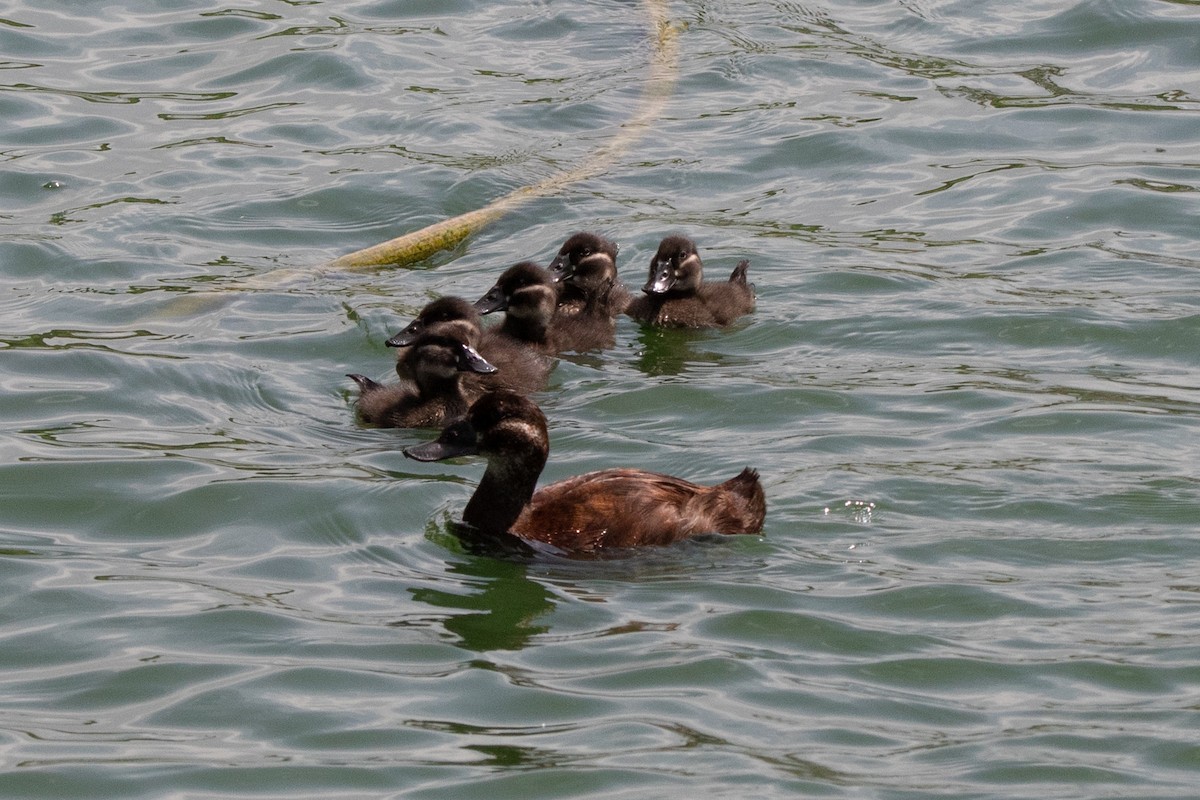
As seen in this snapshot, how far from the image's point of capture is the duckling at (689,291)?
10695 mm

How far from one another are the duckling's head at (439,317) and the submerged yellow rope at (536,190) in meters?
1.86

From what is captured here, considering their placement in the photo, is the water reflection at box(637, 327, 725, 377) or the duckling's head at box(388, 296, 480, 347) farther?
the water reflection at box(637, 327, 725, 377)

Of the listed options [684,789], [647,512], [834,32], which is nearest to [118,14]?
[834,32]

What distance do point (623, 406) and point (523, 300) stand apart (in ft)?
3.76

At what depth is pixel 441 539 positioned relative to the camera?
25.5 feet

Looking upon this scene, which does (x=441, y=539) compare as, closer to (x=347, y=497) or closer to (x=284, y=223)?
(x=347, y=497)

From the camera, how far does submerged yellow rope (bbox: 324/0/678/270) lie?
11.5 m

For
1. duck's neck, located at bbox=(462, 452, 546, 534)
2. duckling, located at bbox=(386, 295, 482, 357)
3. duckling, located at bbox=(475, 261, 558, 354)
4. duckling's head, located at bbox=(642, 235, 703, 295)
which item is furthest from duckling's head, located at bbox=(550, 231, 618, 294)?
duck's neck, located at bbox=(462, 452, 546, 534)

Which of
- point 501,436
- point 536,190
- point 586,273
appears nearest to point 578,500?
point 501,436

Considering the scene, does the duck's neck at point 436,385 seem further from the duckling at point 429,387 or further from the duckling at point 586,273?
the duckling at point 586,273

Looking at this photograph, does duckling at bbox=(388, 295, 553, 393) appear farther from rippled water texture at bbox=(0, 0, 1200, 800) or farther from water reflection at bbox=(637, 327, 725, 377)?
water reflection at bbox=(637, 327, 725, 377)

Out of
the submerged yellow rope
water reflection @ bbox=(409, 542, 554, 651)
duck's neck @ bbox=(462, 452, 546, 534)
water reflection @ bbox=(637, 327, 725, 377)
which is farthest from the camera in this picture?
the submerged yellow rope

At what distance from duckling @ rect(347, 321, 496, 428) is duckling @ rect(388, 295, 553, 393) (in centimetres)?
11

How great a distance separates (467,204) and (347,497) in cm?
472
